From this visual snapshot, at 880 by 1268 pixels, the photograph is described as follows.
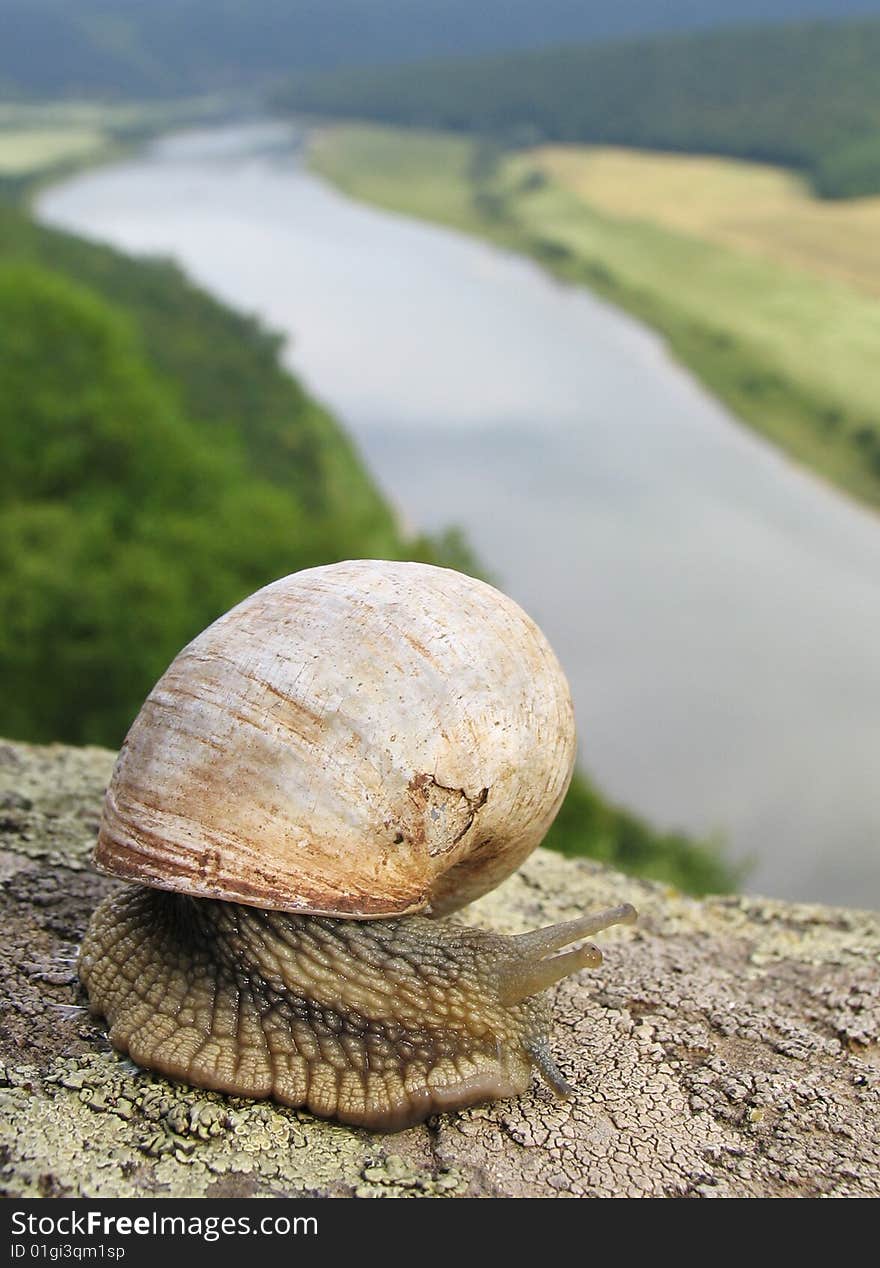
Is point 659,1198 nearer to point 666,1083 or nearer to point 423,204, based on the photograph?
point 666,1083

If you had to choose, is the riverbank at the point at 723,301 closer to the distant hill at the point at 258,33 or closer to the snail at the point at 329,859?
the distant hill at the point at 258,33

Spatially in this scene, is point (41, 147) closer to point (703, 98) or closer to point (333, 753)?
point (703, 98)

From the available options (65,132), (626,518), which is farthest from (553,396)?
(65,132)

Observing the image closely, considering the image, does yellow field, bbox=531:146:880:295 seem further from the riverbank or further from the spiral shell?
the spiral shell

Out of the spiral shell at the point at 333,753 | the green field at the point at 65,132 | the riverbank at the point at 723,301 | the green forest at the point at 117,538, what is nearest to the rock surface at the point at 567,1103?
the spiral shell at the point at 333,753

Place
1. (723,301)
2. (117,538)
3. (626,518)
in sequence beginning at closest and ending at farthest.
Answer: (117,538), (626,518), (723,301)

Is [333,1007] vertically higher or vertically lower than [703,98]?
lower

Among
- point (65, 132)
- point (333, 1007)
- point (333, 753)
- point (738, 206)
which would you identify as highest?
point (738, 206)
